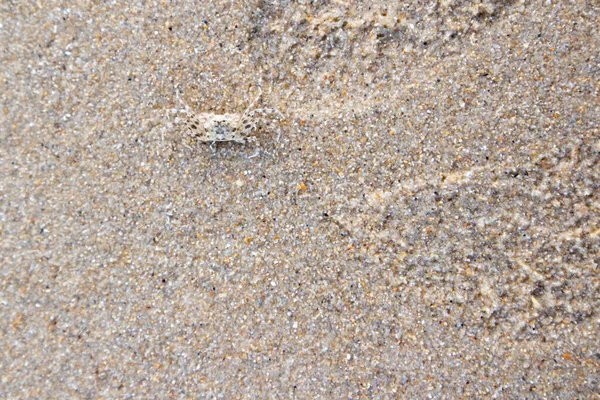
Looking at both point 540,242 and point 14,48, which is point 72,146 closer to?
point 14,48

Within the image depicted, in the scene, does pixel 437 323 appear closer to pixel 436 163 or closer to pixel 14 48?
pixel 436 163

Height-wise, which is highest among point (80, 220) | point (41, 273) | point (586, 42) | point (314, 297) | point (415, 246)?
point (586, 42)

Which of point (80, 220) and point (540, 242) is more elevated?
point (80, 220)

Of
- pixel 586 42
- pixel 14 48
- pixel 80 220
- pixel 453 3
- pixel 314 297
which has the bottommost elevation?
pixel 314 297

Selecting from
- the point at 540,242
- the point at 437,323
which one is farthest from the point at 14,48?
the point at 540,242

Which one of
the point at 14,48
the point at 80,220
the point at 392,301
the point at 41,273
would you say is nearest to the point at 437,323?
the point at 392,301

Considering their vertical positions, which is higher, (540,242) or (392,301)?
(540,242)
